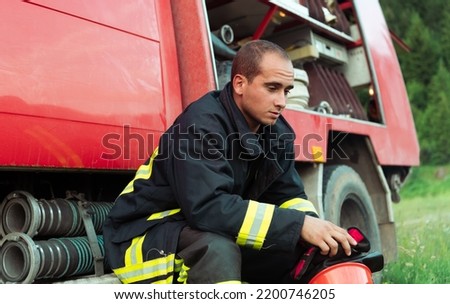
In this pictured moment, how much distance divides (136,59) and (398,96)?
3.05 m

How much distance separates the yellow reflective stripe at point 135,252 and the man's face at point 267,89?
2.10ft

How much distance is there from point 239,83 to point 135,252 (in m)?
0.75

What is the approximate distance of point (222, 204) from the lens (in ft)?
6.25

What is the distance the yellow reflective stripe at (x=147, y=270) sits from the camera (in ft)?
6.43

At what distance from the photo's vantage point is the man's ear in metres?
2.19

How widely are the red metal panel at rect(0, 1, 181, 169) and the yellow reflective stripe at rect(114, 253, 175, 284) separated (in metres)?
0.47

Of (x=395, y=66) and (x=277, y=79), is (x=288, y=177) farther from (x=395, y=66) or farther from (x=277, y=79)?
(x=395, y=66)

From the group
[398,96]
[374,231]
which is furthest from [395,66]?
[374,231]

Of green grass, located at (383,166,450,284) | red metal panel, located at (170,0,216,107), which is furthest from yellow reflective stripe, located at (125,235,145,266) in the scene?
green grass, located at (383,166,450,284)

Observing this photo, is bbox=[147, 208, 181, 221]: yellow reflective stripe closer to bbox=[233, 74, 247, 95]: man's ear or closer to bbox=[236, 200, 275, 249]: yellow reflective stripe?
bbox=[236, 200, 275, 249]: yellow reflective stripe

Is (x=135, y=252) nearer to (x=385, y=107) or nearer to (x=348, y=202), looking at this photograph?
(x=348, y=202)

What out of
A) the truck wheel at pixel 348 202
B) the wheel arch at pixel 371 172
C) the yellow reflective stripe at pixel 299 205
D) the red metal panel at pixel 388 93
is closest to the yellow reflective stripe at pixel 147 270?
the yellow reflective stripe at pixel 299 205

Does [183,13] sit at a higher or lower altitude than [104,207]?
higher
